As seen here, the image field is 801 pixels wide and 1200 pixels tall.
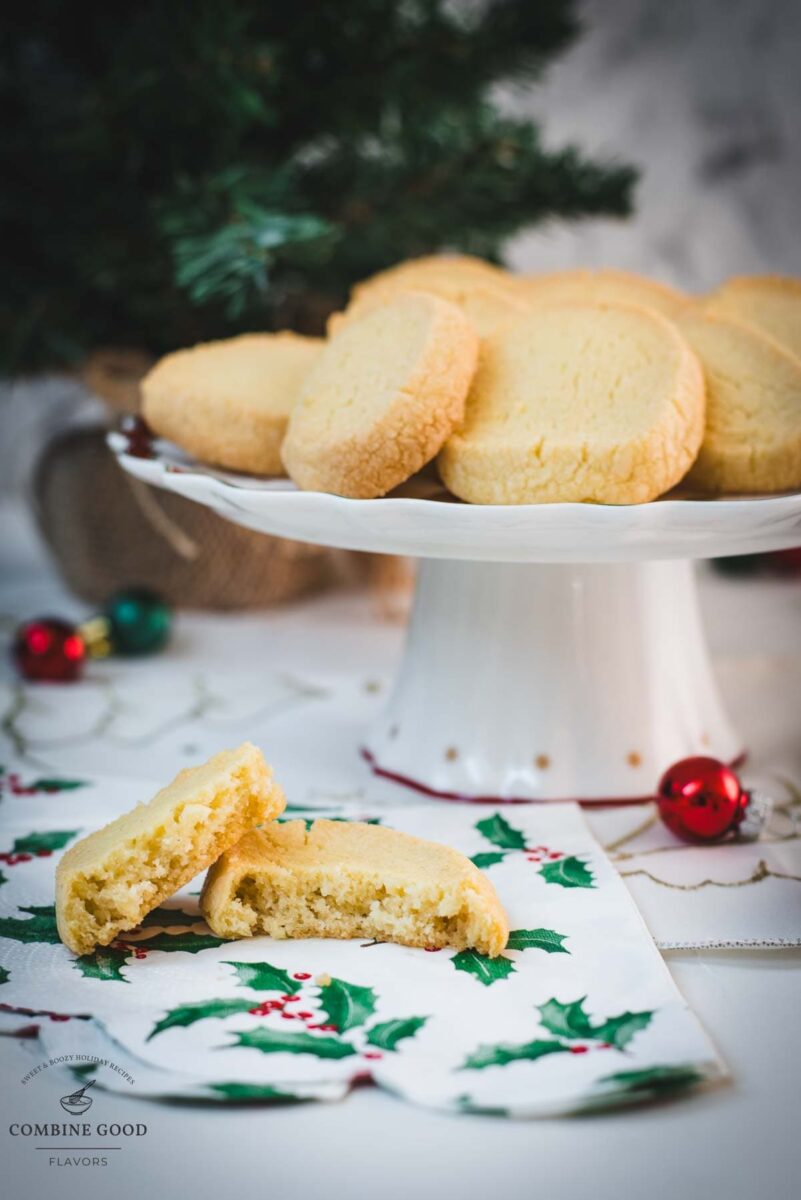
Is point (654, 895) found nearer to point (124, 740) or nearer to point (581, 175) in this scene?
point (124, 740)

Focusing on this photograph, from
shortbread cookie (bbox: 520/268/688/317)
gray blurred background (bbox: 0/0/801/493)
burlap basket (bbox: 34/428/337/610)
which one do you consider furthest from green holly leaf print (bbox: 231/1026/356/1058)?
gray blurred background (bbox: 0/0/801/493)

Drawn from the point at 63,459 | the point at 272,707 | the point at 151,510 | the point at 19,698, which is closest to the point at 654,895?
the point at 272,707

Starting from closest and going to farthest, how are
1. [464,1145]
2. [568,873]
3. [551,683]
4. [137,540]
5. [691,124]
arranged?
[464,1145]
[568,873]
[551,683]
[137,540]
[691,124]

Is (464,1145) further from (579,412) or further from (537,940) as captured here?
(579,412)

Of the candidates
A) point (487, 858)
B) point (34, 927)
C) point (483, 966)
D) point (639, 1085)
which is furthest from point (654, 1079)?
point (34, 927)

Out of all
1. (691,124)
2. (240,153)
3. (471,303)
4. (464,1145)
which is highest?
(691,124)

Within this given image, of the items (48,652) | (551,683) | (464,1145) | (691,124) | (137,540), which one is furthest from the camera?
(691,124)

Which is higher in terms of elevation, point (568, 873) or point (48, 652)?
point (48, 652)

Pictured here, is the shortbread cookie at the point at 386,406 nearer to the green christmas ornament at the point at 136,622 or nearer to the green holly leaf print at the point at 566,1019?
the green holly leaf print at the point at 566,1019
